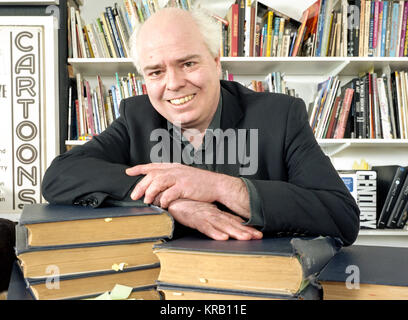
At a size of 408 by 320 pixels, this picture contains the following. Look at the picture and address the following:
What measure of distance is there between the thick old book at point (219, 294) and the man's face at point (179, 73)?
0.74m

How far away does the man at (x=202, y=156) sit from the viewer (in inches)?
33.5

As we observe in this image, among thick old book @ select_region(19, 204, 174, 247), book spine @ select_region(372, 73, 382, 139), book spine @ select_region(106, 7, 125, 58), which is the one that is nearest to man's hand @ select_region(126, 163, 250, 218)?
thick old book @ select_region(19, 204, 174, 247)

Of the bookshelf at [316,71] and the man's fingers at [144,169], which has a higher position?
the bookshelf at [316,71]

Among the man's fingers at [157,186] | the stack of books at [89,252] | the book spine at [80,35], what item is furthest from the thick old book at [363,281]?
the book spine at [80,35]

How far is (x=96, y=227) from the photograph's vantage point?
626 millimetres

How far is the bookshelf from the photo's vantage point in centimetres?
227

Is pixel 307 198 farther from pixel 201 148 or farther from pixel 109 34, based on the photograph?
pixel 109 34

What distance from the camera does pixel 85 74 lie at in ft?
8.30

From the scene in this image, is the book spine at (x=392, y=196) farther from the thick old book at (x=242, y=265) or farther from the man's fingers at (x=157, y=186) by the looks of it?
the thick old book at (x=242, y=265)

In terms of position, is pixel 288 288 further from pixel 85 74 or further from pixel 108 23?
pixel 85 74

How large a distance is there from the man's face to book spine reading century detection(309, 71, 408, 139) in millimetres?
1231

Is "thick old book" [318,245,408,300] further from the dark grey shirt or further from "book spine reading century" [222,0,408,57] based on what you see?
"book spine reading century" [222,0,408,57]
